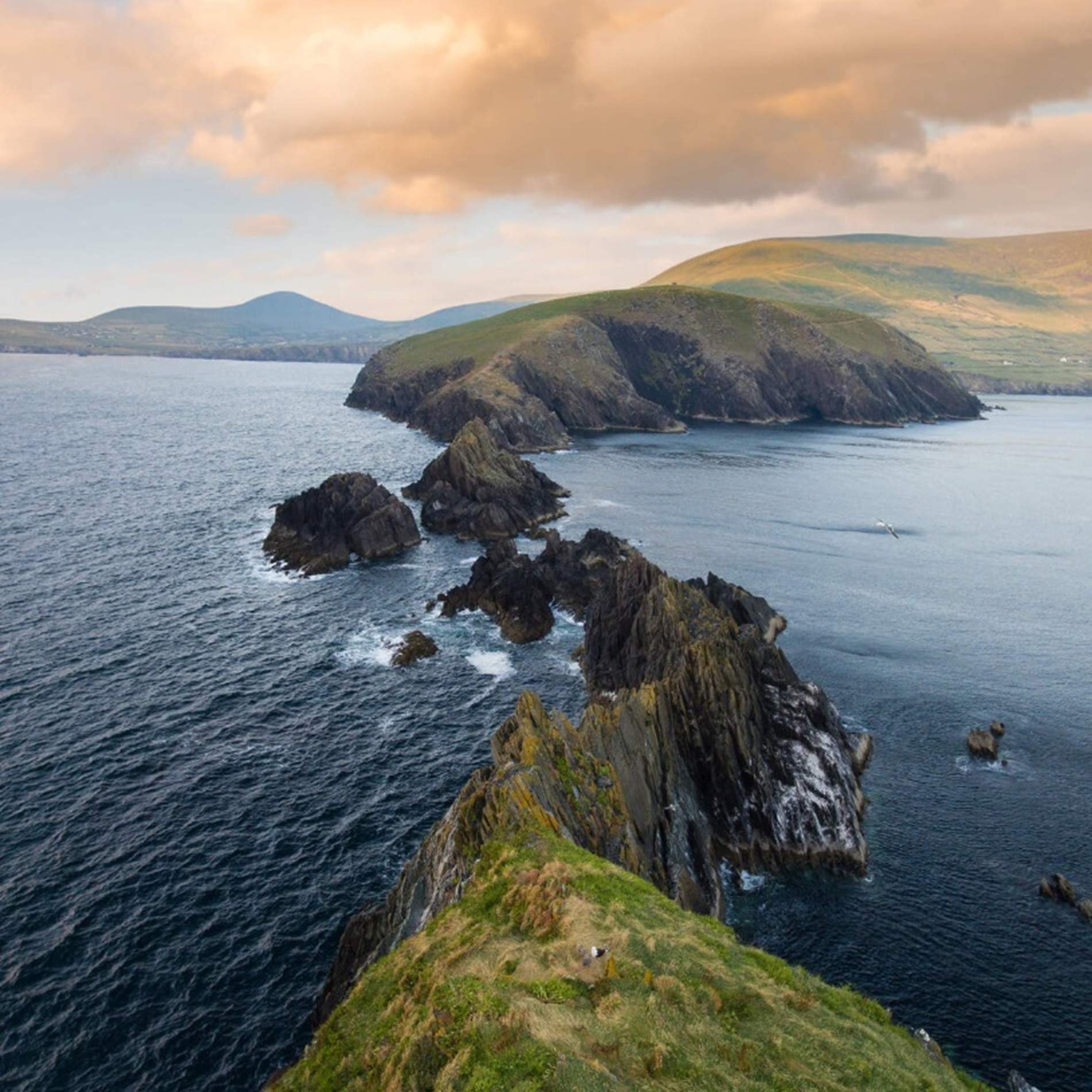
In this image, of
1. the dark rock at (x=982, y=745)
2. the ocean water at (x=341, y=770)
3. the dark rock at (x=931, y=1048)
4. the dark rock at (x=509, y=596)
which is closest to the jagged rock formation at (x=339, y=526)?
the ocean water at (x=341, y=770)

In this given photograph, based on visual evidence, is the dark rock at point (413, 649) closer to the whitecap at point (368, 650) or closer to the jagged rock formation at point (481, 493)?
the whitecap at point (368, 650)

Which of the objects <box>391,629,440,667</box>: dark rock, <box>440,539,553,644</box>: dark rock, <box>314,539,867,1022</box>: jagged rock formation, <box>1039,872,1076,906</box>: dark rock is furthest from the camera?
<box>440,539,553,644</box>: dark rock

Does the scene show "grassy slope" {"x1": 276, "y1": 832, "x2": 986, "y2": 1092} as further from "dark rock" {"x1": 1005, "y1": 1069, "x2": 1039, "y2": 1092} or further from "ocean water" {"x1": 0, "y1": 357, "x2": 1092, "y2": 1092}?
"ocean water" {"x1": 0, "y1": 357, "x2": 1092, "y2": 1092}

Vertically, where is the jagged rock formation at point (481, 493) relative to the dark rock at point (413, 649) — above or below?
above

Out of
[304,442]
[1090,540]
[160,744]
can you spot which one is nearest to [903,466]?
[1090,540]

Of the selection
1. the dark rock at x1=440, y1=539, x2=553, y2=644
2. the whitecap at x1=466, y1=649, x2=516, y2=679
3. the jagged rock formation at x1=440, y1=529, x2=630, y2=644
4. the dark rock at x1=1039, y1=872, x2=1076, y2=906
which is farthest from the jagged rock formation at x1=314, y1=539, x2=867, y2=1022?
the jagged rock formation at x1=440, y1=529, x2=630, y2=644
